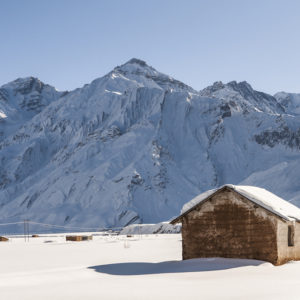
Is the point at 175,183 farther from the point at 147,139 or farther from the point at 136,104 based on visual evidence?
the point at 136,104

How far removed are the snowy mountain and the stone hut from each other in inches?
3133

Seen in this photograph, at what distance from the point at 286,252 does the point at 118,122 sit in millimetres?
127639

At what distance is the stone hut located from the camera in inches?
963

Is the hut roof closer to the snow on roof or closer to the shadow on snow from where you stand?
the snow on roof

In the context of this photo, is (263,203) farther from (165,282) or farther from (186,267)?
(165,282)

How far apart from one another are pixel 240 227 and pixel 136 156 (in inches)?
4303

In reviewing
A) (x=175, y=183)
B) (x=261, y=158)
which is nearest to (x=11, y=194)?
(x=175, y=183)

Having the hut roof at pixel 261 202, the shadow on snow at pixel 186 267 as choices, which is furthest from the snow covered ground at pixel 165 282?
the hut roof at pixel 261 202

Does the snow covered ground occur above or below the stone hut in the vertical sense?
below

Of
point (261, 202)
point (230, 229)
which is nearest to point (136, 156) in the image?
point (230, 229)

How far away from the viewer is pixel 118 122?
151375mm

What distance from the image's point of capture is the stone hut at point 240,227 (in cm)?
2445

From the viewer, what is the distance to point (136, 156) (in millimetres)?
134000

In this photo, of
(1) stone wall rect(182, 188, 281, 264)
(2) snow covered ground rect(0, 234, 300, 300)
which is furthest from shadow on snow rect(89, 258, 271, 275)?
(1) stone wall rect(182, 188, 281, 264)
